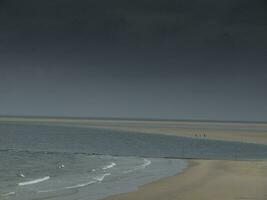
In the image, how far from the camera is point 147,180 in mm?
27859

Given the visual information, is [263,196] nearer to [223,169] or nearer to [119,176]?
[119,176]

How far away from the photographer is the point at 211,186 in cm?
2491

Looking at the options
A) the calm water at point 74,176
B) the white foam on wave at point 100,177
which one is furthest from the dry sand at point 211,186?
the white foam on wave at point 100,177

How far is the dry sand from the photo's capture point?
2147 centimetres

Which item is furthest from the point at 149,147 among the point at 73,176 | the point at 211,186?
the point at 211,186

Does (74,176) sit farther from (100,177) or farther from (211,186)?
(211,186)

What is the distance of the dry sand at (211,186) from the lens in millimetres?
21469

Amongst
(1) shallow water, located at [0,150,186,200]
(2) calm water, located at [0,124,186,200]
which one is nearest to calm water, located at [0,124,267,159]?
(2) calm water, located at [0,124,186,200]

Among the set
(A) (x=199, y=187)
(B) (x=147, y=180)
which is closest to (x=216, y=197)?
(A) (x=199, y=187)

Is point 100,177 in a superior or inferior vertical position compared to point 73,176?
superior

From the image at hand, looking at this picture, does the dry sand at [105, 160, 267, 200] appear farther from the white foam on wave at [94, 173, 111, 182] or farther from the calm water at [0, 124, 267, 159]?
the calm water at [0, 124, 267, 159]

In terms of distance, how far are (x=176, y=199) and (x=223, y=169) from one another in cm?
1350

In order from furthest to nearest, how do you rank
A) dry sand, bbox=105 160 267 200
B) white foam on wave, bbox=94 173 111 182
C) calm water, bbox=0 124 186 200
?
1. white foam on wave, bbox=94 173 111 182
2. calm water, bbox=0 124 186 200
3. dry sand, bbox=105 160 267 200

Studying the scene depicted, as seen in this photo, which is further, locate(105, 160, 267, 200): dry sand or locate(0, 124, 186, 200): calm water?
locate(0, 124, 186, 200): calm water
